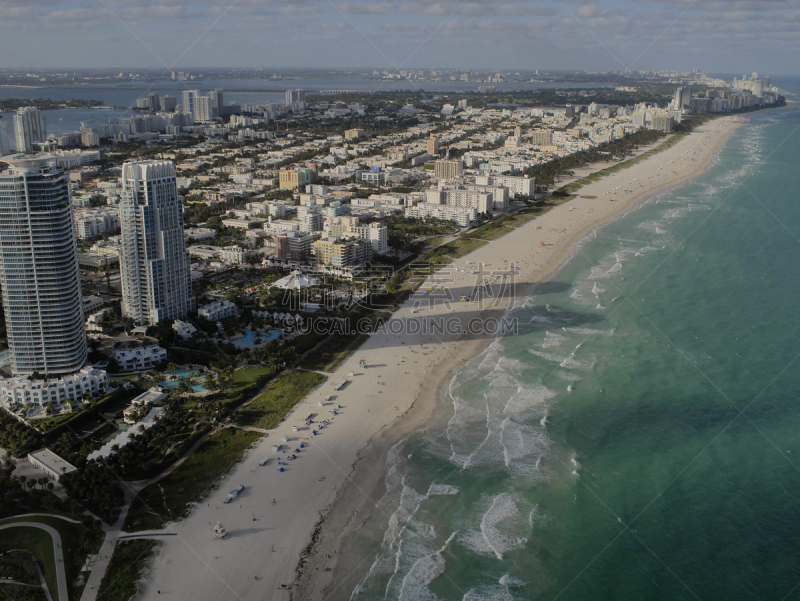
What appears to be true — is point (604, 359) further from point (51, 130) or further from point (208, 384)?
point (51, 130)

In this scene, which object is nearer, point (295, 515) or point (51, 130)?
point (295, 515)

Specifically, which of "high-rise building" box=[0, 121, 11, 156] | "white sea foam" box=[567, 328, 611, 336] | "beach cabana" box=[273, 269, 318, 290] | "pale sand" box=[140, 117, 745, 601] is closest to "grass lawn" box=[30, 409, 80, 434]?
"pale sand" box=[140, 117, 745, 601]

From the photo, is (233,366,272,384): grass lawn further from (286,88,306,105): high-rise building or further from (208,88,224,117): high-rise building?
(286,88,306,105): high-rise building

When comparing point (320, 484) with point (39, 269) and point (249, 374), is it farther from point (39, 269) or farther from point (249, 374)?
point (39, 269)

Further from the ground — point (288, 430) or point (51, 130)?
point (51, 130)

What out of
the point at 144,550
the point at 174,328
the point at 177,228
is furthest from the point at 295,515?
the point at 177,228
